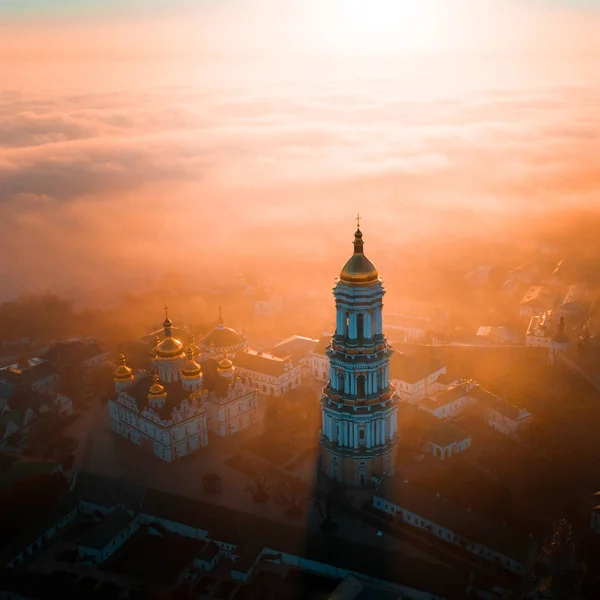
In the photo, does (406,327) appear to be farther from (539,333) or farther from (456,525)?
(456,525)

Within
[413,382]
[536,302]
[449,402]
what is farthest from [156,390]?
[536,302]

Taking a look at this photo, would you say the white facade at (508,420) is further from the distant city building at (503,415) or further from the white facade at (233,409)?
the white facade at (233,409)

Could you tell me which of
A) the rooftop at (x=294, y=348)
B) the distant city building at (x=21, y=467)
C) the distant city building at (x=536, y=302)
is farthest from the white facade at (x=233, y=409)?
the distant city building at (x=536, y=302)

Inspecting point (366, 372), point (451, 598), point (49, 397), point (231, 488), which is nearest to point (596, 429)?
point (366, 372)

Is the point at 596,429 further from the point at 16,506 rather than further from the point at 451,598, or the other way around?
the point at 16,506

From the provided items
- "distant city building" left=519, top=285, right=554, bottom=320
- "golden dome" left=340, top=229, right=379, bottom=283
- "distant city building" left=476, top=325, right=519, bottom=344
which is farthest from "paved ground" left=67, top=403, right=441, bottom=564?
"distant city building" left=519, top=285, right=554, bottom=320

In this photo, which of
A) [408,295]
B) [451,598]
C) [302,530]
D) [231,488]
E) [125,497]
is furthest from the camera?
[408,295]
